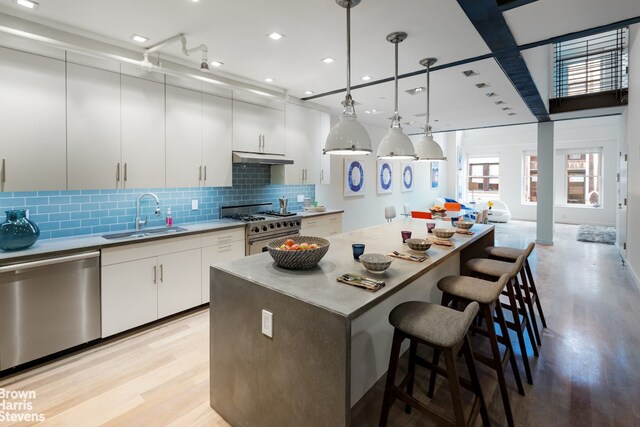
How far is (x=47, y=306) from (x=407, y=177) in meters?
7.74

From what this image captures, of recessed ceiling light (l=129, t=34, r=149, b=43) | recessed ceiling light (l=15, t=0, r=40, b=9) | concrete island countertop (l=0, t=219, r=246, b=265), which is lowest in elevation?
concrete island countertop (l=0, t=219, r=246, b=265)

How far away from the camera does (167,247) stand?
A: 3.15 m

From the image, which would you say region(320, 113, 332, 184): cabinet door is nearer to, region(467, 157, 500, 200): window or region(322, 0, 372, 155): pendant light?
region(322, 0, 372, 155): pendant light

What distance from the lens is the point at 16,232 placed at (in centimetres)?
239

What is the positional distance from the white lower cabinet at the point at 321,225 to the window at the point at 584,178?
892 cm

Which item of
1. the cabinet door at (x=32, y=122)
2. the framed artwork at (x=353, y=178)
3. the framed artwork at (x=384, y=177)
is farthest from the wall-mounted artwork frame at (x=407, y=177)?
the cabinet door at (x=32, y=122)

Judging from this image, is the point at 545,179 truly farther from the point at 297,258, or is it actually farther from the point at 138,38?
the point at 138,38

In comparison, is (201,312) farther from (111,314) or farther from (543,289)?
(543,289)

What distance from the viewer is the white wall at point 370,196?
5965mm

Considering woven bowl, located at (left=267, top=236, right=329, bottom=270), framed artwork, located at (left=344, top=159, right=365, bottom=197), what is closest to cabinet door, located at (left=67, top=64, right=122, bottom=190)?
woven bowl, located at (left=267, top=236, right=329, bottom=270)

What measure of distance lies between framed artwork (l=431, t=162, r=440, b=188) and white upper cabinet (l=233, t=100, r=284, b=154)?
719 cm

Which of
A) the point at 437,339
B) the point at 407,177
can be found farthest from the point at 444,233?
the point at 407,177

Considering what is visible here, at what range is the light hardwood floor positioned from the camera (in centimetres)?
197

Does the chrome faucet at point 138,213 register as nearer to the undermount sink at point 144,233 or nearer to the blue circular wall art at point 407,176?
the undermount sink at point 144,233
